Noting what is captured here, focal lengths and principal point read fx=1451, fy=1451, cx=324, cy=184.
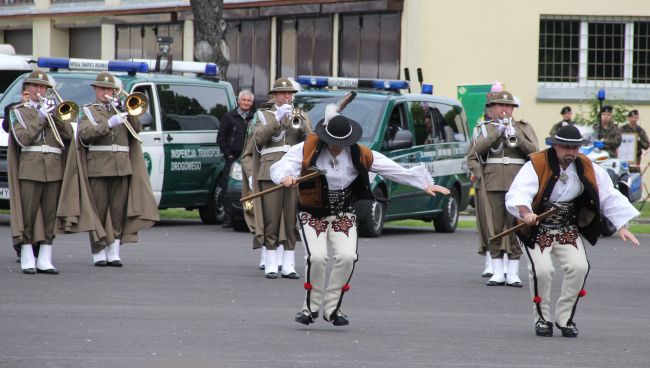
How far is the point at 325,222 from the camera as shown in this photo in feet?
35.4

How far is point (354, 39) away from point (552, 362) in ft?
78.4

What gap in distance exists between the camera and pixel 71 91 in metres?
19.1

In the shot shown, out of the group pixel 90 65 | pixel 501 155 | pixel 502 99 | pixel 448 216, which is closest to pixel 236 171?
pixel 90 65

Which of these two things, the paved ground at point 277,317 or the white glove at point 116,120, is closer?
the paved ground at point 277,317

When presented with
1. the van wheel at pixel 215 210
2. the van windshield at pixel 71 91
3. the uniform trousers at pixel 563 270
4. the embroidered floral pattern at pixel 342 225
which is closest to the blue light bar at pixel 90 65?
the van windshield at pixel 71 91

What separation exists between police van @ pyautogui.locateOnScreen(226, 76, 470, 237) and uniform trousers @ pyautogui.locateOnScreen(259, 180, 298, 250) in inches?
164

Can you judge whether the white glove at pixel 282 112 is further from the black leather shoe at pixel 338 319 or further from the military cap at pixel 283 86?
the black leather shoe at pixel 338 319

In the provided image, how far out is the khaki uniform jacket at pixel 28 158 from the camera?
13.7 meters

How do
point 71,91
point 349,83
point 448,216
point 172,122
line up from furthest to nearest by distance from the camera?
1. point 448,216
2. point 349,83
3. point 172,122
4. point 71,91

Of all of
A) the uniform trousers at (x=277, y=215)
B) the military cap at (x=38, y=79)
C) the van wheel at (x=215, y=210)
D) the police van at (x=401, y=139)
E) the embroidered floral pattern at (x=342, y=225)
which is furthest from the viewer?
the van wheel at (x=215, y=210)

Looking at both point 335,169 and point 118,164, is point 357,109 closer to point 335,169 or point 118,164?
point 118,164

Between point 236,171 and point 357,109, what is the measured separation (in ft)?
5.97

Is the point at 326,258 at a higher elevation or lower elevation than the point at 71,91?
lower

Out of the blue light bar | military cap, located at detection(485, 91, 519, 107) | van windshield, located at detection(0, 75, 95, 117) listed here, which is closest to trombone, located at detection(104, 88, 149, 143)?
military cap, located at detection(485, 91, 519, 107)
